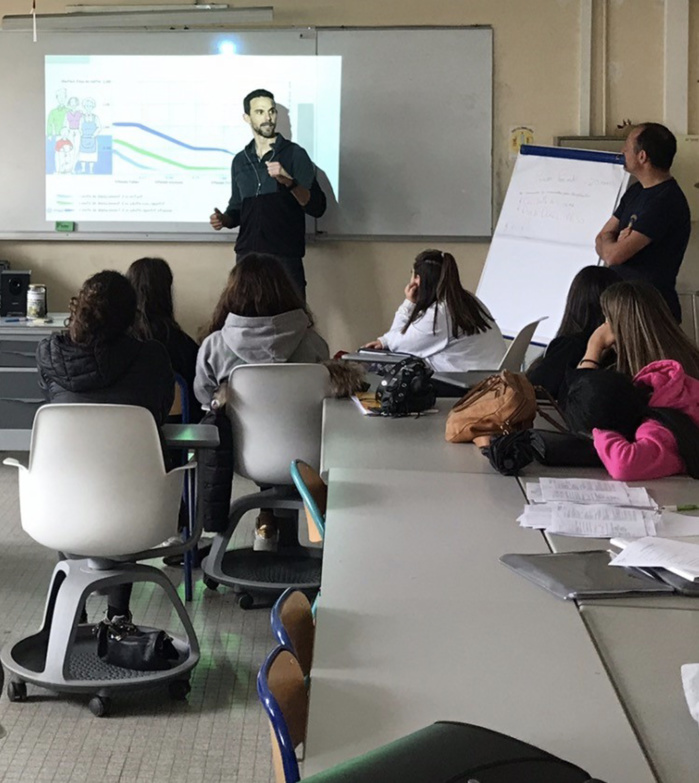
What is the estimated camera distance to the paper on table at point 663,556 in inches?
69.7

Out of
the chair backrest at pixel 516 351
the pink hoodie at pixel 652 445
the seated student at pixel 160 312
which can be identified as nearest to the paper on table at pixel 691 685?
the pink hoodie at pixel 652 445

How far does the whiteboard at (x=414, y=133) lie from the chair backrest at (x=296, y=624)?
4.49 metres

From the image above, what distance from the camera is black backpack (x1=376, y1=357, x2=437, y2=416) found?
3.26 meters

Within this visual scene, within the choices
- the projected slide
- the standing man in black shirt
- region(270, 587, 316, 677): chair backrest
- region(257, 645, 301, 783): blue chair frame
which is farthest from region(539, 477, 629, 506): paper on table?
the projected slide

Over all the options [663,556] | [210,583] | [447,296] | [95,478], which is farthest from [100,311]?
[663,556]

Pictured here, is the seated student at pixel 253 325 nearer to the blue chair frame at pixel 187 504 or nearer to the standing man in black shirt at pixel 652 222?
the blue chair frame at pixel 187 504

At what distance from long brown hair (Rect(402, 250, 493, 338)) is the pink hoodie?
1.46 meters

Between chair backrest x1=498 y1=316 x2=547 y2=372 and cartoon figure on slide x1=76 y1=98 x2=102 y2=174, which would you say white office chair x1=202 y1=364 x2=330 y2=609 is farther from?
cartoon figure on slide x1=76 y1=98 x2=102 y2=174

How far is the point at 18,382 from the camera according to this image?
5.71 m

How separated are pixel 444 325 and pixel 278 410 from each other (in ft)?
2.97

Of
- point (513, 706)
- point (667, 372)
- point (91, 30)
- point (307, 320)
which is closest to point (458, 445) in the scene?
point (667, 372)

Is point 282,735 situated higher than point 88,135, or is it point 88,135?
point 88,135

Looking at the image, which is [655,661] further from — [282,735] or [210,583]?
[210,583]

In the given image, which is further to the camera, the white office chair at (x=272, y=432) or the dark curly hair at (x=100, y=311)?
the white office chair at (x=272, y=432)
